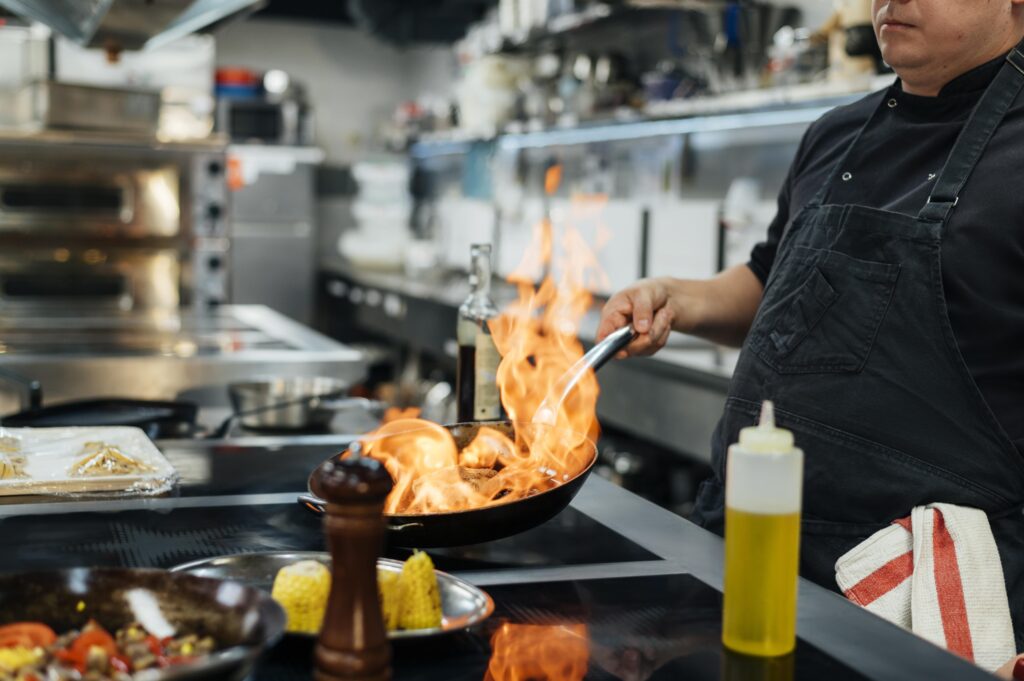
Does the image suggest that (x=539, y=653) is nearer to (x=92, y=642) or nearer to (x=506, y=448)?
(x=92, y=642)

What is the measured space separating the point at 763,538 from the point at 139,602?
516mm

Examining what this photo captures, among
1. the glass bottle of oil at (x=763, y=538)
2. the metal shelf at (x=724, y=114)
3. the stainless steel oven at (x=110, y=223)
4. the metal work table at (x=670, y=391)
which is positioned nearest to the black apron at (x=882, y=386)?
the glass bottle of oil at (x=763, y=538)

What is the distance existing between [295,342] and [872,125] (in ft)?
7.30

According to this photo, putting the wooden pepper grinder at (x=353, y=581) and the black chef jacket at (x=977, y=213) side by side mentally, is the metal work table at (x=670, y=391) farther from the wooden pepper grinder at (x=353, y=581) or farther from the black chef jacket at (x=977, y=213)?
the wooden pepper grinder at (x=353, y=581)

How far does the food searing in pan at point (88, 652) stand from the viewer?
844 mm

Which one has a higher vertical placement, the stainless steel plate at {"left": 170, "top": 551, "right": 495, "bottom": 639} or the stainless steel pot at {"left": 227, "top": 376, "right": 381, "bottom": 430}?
the stainless steel plate at {"left": 170, "top": 551, "right": 495, "bottom": 639}

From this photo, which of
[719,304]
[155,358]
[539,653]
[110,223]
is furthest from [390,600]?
[110,223]

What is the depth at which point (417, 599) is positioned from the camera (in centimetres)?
101

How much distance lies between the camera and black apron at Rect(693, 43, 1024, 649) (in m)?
1.60

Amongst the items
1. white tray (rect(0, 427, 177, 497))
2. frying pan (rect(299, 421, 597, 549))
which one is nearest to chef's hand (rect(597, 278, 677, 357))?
frying pan (rect(299, 421, 597, 549))

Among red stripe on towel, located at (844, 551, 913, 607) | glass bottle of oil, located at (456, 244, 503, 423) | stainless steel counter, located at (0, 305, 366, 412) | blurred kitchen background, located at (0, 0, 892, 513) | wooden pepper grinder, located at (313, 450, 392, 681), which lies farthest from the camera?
blurred kitchen background, located at (0, 0, 892, 513)

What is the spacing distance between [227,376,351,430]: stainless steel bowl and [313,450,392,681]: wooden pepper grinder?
142 cm

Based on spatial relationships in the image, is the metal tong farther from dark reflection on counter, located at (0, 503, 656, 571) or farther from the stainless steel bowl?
the stainless steel bowl

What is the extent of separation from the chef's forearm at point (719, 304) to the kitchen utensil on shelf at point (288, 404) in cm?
72
